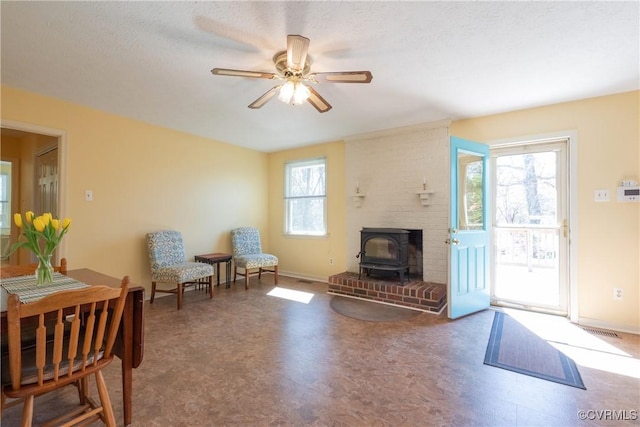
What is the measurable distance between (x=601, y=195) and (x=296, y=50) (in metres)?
3.39

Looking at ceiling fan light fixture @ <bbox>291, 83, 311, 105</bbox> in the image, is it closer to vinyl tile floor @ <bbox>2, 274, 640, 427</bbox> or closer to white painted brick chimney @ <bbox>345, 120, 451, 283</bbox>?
vinyl tile floor @ <bbox>2, 274, 640, 427</bbox>

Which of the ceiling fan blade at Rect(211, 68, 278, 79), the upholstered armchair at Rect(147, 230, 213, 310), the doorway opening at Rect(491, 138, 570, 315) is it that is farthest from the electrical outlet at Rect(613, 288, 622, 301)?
the upholstered armchair at Rect(147, 230, 213, 310)

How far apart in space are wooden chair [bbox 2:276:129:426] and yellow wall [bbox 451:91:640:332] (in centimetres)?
417

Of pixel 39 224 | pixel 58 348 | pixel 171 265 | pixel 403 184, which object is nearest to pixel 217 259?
pixel 171 265

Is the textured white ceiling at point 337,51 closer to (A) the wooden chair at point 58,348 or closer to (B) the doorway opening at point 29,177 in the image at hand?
(B) the doorway opening at point 29,177

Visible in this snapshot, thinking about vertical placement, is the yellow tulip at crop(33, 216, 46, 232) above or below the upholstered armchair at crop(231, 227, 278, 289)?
above

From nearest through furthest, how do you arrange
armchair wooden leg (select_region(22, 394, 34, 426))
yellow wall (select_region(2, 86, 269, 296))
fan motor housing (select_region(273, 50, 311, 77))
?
armchair wooden leg (select_region(22, 394, 34, 426))
fan motor housing (select_region(273, 50, 311, 77))
yellow wall (select_region(2, 86, 269, 296))

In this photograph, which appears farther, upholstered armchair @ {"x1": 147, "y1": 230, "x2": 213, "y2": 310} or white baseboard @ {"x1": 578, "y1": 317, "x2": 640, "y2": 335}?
upholstered armchair @ {"x1": 147, "y1": 230, "x2": 213, "y2": 310}

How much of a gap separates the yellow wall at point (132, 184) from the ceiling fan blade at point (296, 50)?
2833 mm

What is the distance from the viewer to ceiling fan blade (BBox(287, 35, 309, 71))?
176 centimetres

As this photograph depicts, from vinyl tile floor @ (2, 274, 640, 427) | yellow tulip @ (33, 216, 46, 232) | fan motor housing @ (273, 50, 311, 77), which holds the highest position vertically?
fan motor housing @ (273, 50, 311, 77)

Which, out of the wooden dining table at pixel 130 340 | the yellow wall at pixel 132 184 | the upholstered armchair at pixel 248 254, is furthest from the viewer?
the upholstered armchair at pixel 248 254

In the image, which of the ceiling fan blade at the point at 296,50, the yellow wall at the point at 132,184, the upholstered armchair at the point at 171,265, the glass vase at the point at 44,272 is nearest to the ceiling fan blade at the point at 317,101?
the ceiling fan blade at the point at 296,50

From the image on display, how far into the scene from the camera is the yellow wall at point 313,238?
4.94 meters
